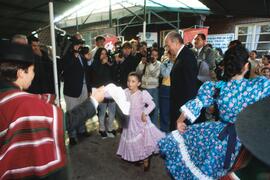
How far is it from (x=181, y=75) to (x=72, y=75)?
2311 millimetres

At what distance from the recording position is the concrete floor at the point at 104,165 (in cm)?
370

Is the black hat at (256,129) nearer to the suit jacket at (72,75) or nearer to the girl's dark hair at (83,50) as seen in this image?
the suit jacket at (72,75)

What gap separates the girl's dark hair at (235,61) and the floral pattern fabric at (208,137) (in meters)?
0.09

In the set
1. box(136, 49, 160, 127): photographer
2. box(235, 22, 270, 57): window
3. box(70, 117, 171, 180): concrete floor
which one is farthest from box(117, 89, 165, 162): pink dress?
box(235, 22, 270, 57): window

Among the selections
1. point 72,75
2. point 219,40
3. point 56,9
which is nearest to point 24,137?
point 72,75

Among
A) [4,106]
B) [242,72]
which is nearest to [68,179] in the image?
[4,106]

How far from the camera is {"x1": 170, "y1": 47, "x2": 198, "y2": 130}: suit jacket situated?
138 inches

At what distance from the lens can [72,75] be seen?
192 inches

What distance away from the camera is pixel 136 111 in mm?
4043

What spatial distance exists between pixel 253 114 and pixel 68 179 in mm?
1264

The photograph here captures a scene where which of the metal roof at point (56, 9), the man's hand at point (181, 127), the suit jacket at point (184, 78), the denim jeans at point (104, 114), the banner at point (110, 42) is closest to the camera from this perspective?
the man's hand at point (181, 127)

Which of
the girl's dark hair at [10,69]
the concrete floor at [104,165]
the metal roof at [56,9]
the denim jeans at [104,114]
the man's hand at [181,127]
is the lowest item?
the concrete floor at [104,165]

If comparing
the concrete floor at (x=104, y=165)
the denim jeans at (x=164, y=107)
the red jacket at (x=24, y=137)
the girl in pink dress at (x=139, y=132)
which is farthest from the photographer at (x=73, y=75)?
the red jacket at (x=24, y=137)

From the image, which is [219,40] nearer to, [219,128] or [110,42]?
[110,42]
